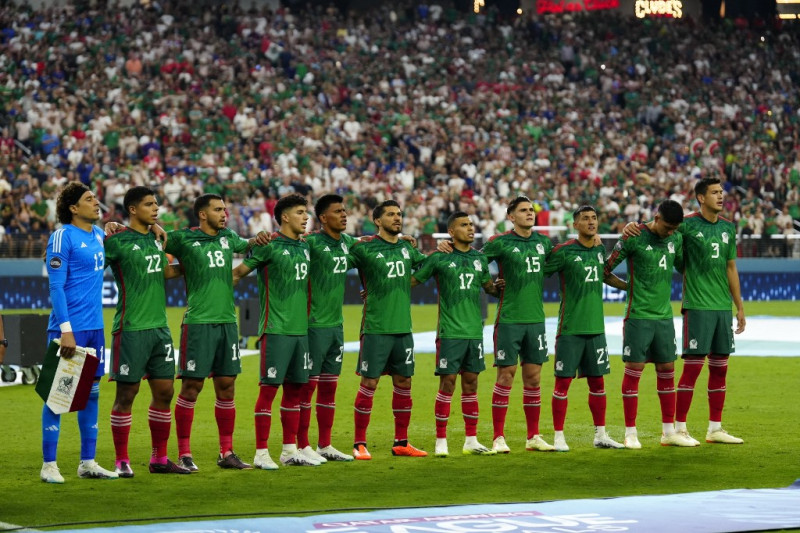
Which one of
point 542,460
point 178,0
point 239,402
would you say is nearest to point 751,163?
point 178,0

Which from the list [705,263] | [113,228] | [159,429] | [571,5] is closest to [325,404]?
[159,429]

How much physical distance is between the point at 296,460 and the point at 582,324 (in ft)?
9.02

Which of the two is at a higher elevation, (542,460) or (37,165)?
(37,165)

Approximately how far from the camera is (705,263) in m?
11.8

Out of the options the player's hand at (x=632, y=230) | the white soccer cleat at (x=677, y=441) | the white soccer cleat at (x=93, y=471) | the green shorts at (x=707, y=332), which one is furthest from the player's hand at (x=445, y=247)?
the white soccer cleat at (x=93, y=471)

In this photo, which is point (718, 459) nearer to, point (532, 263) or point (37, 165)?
point (532, 263)

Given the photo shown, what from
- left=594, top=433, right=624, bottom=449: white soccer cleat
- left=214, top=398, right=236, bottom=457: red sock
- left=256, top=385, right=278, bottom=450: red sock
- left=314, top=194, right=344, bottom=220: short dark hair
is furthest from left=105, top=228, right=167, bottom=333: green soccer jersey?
left=594, top=433, right=624, bottom=449: white soccer cleat

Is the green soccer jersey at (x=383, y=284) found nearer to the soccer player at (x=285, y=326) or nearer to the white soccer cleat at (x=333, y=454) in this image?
the soccer player at (x=285, y=326)

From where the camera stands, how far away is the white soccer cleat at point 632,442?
11.3 metres

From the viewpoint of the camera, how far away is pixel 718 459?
10.7 metres

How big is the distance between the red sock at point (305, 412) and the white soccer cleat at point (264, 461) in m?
0.41

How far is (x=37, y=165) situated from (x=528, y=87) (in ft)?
48.5

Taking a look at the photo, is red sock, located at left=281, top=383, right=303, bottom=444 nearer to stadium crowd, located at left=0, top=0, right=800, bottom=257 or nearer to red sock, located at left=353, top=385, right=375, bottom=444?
red sock, located at left=353, top=385, right=375, bottom=444

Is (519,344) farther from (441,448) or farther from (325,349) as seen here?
(325,349)
